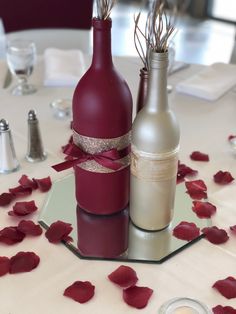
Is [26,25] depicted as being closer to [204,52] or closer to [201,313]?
[204,52]

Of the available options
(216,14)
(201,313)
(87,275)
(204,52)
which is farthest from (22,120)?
(216,14)

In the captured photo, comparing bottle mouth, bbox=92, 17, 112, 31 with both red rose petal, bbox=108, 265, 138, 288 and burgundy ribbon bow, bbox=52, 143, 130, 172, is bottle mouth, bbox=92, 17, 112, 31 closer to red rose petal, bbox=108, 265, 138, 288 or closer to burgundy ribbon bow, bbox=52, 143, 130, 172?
burgundy ribbon bow, bbox=52, 143, 130, 172

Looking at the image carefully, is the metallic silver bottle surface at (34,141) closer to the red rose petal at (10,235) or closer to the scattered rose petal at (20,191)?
the scattered rose petal at (20,191)

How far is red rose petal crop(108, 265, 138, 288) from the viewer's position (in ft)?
2.38

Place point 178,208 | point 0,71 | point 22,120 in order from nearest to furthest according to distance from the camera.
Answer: point 178,208 → point 22,120 → point 0,71

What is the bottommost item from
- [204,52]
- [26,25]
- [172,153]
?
[204,52]

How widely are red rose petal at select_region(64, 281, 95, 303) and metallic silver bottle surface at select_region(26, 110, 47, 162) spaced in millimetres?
403

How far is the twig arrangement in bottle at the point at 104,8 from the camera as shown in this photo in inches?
28.3

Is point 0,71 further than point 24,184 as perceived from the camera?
Yes

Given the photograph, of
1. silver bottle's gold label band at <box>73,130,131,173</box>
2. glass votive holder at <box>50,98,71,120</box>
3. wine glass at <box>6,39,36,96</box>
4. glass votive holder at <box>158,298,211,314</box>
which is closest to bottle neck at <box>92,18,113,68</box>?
silver bottle's gold label band at <box>73,130,131,173</box>

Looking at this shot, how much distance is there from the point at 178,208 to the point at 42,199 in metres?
0.26

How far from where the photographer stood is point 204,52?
3.58m

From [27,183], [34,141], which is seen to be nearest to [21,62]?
[34,141]

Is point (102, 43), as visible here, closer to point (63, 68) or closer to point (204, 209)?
point (204, 209)
